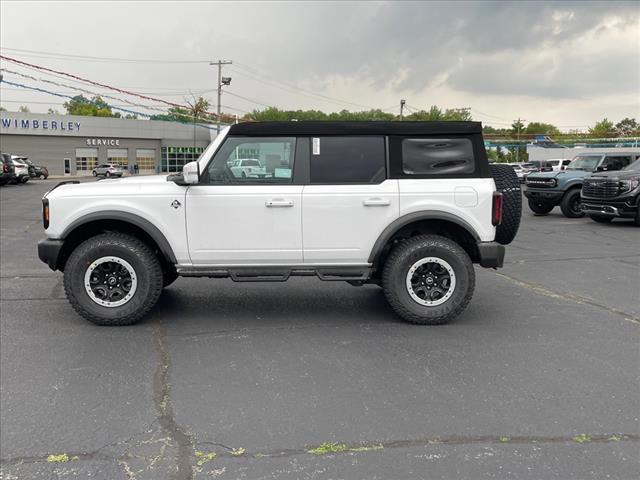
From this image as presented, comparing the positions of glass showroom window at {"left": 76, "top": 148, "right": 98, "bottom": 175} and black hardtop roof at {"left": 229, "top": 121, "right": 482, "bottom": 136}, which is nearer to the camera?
black hardtop roof at {"left": 229, "top": 121, "right": 482, "bottom": 136}

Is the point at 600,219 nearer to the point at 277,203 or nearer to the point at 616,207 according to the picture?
the point at 616,207

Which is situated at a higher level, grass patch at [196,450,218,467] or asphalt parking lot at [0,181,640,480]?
asphalt parking lot at [0,181,640,480]

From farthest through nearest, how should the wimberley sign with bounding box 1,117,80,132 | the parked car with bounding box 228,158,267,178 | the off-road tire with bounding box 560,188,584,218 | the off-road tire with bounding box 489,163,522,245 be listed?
the wimberley sign with bounding box 1,117,80,132
the off-road tire with bounding box 560,188,584,218
the off-road tire with bounding box 489,163,522,245
the parked car with bounding box 228,158,267,178

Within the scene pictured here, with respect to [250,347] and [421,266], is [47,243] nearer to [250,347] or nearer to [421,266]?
[250,347]

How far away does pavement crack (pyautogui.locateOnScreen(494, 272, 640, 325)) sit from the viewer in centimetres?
580

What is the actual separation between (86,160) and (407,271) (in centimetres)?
6286

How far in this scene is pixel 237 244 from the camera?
5.29 m

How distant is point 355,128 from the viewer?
540 cm

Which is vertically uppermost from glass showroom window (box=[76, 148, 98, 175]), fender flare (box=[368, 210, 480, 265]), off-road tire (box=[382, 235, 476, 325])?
glass showroom window (box=[76, 148, 98, 175])

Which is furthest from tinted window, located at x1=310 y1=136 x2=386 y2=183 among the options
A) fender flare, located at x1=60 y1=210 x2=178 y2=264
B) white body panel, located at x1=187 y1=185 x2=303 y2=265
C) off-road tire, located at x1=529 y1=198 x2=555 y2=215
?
off-road tire, located at x1=529 y1=198 x2=555 y2=215

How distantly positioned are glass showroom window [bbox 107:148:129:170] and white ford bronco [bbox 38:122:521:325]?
61.5 metres

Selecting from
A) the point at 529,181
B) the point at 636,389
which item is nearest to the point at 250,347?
the point at 636,389

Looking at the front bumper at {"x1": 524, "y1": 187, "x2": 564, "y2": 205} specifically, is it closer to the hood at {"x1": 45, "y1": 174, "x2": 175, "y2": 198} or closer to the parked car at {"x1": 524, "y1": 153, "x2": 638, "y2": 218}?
the parked car at {"x1": 524, "y1": 153, "x2": 638, "y2": 218}

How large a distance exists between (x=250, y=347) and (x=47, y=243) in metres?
2.21
